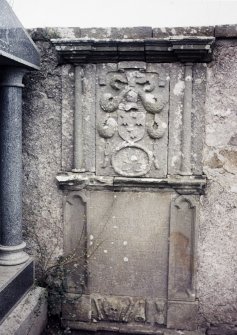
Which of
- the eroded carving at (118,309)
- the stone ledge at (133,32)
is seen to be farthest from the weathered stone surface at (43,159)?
the eroded carving at (118,309)

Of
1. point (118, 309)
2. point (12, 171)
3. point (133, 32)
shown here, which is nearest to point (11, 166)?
point (12, 171)

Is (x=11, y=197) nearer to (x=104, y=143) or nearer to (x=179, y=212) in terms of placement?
(x=104, y=143)

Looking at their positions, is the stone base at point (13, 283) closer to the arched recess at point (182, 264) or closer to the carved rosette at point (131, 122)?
the carved rosette at point (131, 122)

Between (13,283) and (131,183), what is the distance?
4.12 ft

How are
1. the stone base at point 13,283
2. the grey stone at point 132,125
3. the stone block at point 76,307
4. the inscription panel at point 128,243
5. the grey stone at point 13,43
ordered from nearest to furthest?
the grey stone at point 13,43, the stone base at point 13,283, the grey stone at point 132,125, the inscription panel at point 128,243, the stone block at point 76,307

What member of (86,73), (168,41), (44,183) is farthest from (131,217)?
(168,41)

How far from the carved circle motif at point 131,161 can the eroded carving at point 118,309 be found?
1.19m

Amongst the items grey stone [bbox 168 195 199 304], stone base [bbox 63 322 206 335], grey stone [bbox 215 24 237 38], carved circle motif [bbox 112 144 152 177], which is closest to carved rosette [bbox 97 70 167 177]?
carved circle motif [bbox 112 144 152 177]

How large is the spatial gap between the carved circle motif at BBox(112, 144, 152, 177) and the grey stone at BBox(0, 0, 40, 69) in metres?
1.04

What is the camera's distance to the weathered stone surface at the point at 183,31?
9.25 feet

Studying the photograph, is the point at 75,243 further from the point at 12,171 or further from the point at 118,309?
the point at 12,171

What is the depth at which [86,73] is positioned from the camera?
117 inches

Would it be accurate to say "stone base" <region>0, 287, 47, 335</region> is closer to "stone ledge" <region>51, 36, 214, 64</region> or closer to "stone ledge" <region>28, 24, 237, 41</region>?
"stone ledge" <region>51, 36, 214, 64</region>

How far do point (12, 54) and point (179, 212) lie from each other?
187 cm
